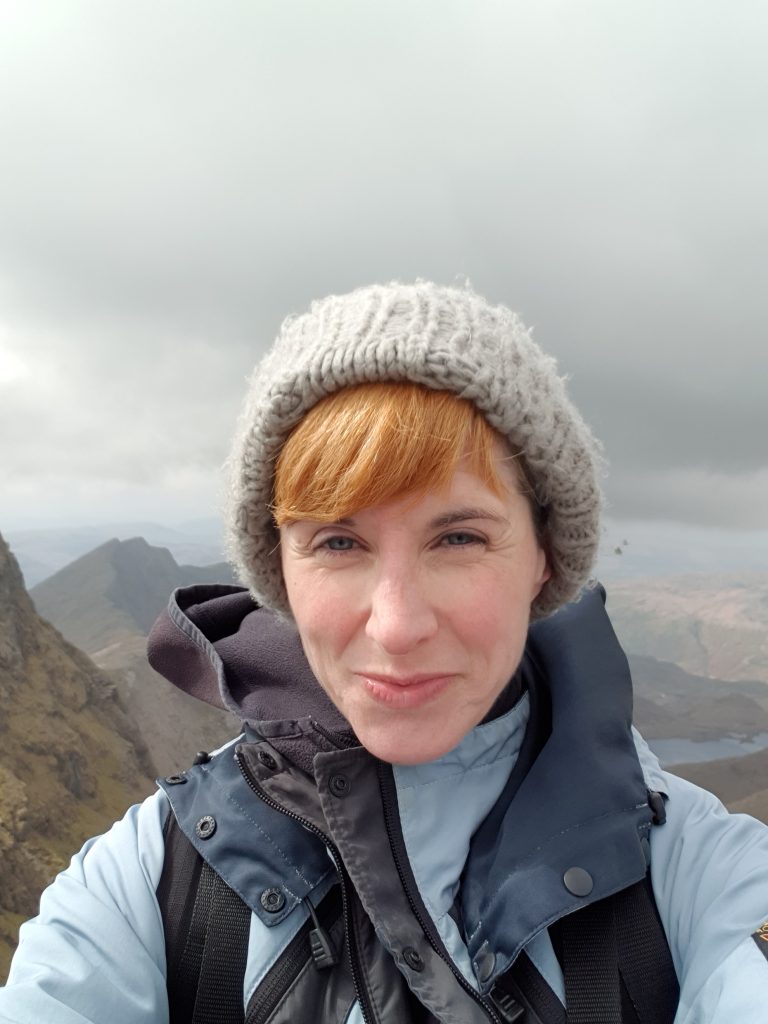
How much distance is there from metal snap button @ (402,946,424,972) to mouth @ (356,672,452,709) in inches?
23.5

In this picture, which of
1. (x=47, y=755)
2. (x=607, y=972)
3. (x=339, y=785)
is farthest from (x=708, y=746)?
(x=339, y=785)

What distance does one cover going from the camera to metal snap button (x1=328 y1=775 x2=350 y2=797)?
6.12 feet

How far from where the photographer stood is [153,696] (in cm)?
4609

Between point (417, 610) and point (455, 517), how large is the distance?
262 millimetres

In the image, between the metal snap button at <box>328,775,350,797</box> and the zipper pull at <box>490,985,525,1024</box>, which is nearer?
the zipper pull at <box>490,985,525,1024</box>

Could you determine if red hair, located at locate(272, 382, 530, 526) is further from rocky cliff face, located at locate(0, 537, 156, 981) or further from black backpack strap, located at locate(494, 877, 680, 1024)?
rocky cliff face, located at locate(0, 537, 156, 981)

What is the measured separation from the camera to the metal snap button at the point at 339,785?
6.12 ft

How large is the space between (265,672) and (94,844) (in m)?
0.75

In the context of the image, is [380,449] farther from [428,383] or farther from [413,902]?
[413,902]

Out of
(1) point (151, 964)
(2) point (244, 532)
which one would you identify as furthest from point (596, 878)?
(2) point (244, 532)

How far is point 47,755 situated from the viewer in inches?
799

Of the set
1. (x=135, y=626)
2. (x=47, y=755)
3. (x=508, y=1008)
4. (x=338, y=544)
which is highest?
(x=338, y=544)

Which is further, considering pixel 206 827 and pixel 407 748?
pixel 206 827

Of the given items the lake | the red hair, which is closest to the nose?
the red hair
